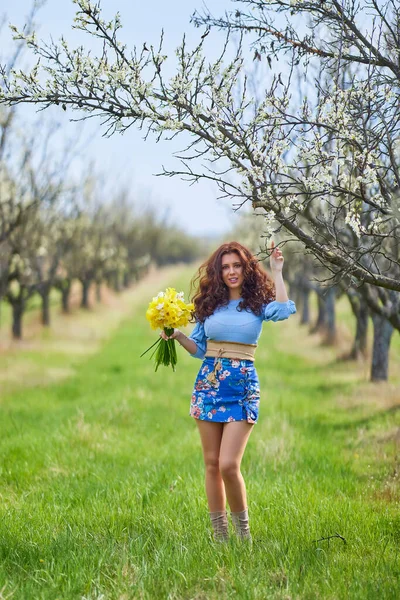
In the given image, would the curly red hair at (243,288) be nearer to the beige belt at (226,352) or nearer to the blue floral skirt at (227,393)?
the beige belt at (226,352)

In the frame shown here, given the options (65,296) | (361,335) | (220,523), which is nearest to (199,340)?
(220,523)

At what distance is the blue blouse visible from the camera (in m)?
4.50

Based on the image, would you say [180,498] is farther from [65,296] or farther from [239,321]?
[65,296]

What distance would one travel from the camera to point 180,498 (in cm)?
550

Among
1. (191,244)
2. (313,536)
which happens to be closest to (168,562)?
(313,536)

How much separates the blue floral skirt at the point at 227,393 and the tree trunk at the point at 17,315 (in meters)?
16.0

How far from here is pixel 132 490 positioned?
18.6 feet

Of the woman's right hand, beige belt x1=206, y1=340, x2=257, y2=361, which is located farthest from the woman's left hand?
the woman's right hand

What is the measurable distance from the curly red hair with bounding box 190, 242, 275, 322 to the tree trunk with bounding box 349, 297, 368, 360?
Result: 10101 millimetres

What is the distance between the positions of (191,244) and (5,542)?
93812 mm

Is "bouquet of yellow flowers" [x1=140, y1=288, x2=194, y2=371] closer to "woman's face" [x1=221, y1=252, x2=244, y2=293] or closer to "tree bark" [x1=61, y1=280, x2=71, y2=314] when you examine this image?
"woman's face" [x1=221, y1=252, x2=244, y2=293]

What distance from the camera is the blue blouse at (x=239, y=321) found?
14.8ft

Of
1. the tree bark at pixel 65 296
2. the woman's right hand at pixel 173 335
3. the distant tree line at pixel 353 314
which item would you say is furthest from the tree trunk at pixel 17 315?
the woman's right hand at pixel 173 335

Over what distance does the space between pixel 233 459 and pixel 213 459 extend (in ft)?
0.73
